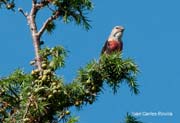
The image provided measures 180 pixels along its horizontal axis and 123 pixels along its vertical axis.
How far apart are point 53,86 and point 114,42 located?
3.25 meters

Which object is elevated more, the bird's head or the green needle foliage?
the bird's head

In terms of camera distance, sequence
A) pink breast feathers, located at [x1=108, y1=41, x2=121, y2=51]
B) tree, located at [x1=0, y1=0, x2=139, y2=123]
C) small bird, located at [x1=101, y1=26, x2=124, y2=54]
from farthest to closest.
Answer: pink breast feathers, located at [x1=108, y1=41, x2=121, y2=51], small bird, located at [x1=101, y1=26, x2=124, y2=54], tree, located at [x1=0, y1=0, x2=139, y2=123]

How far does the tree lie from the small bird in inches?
83.4

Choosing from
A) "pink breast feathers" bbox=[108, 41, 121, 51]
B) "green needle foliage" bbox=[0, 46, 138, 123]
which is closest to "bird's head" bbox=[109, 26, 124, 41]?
"pink breast feathers" bbox=[108, 41, 121, 51]

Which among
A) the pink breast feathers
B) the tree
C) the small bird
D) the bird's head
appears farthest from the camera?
the bird's head

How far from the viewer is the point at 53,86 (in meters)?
5.55

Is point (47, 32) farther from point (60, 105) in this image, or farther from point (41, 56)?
point (60, 105)

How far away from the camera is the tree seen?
5473 millimetres

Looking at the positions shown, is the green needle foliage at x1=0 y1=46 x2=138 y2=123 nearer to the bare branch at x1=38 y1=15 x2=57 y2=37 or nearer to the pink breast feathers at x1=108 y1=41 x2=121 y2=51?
the bare branch at x1=38 y1=15 x2=57 y2=37

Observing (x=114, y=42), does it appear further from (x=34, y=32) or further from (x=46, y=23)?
(x=34, y=32)

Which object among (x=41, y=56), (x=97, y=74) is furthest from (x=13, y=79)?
(x=97, y=74)

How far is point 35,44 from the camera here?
6.29 m

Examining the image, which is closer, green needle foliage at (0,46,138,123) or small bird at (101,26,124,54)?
green needle foliage at (0,46,138,123)

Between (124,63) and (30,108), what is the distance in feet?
2.85
